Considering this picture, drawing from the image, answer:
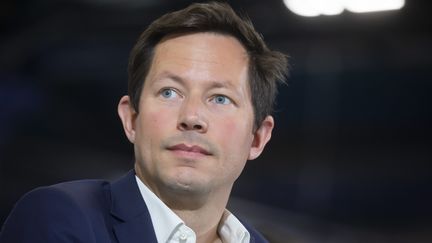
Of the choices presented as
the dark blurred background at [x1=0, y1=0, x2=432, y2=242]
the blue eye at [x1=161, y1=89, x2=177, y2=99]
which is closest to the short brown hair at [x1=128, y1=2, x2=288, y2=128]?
the blue eye at [x1=161, y1=89, x2=177, y2=99]

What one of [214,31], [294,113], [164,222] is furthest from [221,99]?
[294,113]

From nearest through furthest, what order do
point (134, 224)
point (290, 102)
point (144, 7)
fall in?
point (134, 224)
point (290, 102)
point (144, 7)

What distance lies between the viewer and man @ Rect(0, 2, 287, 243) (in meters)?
1.18

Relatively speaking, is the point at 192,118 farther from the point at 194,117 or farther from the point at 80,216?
the point at 80,216

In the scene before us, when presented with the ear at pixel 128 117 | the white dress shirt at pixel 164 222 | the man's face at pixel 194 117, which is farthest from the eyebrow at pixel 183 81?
the white dress shirt at pixel 164 222

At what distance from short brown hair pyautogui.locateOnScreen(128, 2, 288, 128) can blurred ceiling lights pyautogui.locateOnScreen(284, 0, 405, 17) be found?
1.21 metres

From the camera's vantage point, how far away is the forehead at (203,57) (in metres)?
1.32

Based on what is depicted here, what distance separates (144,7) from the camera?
9.36 feet

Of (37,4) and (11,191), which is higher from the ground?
(37,4)

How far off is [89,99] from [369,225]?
141 cm

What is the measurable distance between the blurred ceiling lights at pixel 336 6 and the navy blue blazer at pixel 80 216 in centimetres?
156

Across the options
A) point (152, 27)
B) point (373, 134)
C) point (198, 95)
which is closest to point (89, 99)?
point (373, 134)

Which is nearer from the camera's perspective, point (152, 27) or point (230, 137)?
point (230, 137)

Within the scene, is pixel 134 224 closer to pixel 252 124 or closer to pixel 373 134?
pixel 252 124
